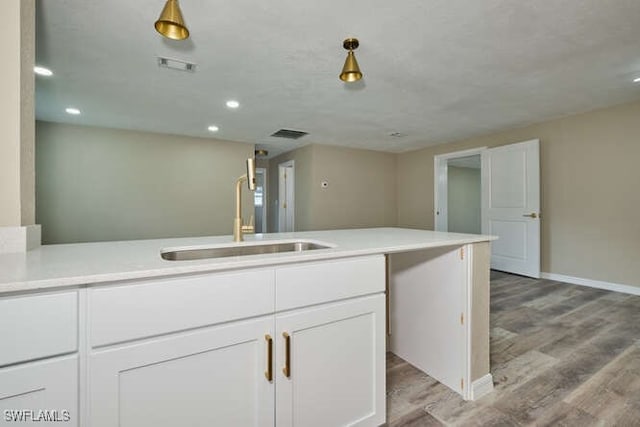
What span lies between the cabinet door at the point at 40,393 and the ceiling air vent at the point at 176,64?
2.40m

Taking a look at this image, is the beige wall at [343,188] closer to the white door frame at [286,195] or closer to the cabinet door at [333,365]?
the white door frame at [286,195]

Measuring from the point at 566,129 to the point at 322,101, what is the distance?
3.28 metres

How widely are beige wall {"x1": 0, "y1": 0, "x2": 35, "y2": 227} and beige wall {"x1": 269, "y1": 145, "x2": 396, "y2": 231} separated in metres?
4.36

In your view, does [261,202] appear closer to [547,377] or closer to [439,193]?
[439,193]

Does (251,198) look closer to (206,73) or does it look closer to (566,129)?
(206,73)

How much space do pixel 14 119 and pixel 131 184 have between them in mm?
3801

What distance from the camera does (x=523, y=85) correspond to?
9.43ft

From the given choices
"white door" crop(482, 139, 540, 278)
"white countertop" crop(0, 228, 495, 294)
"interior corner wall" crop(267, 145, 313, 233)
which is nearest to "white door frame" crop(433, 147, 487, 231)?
"white door" crop(482, 139, 540, 278)

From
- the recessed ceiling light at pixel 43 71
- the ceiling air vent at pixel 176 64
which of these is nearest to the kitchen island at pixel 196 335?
the ceiling air vent at pixel 176 64

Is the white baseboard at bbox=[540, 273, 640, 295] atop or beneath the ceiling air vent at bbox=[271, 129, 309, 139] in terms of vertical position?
beneath

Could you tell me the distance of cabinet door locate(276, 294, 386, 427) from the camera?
108 cm

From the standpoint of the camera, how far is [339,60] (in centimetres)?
242

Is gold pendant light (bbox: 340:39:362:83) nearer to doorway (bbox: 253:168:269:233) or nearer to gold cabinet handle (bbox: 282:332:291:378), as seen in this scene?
gold cabinet handle (bbox: 282:332:291:378)

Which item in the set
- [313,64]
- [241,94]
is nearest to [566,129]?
[313,64]
